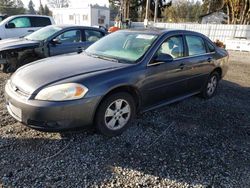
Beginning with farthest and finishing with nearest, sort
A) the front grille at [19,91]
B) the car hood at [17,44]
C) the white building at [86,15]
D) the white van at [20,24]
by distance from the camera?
the white building at [86,15]
the white van at [20,24]
the car hood at [17,44]
the front grille at [19,91]

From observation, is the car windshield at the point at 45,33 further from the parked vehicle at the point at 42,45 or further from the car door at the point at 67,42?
the car door at the point at 67,42

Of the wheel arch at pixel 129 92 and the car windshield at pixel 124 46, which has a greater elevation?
the car windshield at pixel 124 46

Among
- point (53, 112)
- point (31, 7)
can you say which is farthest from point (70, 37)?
point (31, 7)

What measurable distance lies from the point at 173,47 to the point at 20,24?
328 inches

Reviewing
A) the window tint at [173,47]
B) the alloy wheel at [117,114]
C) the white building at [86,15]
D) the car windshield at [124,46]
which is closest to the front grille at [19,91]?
the alloy wheel at [117,114]

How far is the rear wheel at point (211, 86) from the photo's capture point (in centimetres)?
536

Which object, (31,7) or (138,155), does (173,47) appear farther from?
(31,7)

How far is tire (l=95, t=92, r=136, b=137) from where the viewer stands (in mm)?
3289

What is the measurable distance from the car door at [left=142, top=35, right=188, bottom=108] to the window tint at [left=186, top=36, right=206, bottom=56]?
250 mm

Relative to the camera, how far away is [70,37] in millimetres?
7109

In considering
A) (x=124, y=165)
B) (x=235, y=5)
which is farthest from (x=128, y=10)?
(x=124, y=165)

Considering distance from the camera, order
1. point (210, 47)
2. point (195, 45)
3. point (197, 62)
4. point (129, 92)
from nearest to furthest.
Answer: point (129, 92) → point (197, 62) → point (195, 45) → point (210, 47)

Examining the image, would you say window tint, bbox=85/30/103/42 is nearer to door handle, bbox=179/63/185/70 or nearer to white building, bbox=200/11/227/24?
door handle, bbox=179/63/185/70

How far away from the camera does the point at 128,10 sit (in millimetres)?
36156
